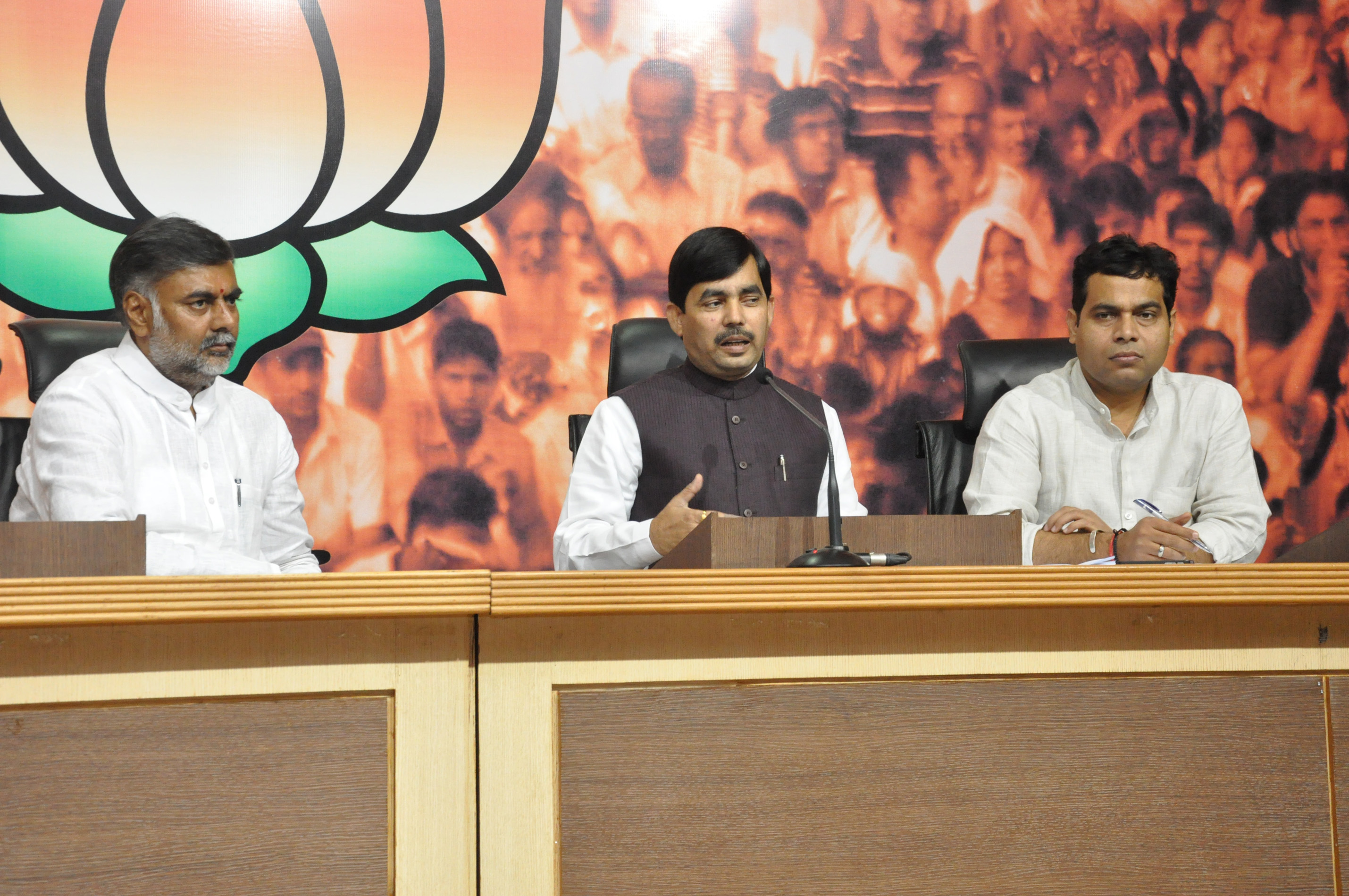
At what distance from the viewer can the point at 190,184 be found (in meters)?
2.55

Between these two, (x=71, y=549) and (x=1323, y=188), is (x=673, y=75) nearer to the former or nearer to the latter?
(x=1323, y=188)

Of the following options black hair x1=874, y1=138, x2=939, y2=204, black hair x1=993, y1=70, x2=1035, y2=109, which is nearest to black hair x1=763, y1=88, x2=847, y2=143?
black hair x1=874, y1=138, x2=939, y2=204

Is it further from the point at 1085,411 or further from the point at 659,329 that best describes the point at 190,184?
the point at 1085,411

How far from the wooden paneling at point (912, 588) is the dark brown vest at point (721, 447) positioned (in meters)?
1.07

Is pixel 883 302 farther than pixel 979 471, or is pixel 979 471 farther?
pixel 883 302

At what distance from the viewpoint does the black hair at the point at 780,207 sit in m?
2.81

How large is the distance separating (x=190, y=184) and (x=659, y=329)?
120 centimetres

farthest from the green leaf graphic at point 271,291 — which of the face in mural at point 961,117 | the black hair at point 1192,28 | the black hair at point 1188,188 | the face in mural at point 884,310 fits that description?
the black hair at point 1192,28

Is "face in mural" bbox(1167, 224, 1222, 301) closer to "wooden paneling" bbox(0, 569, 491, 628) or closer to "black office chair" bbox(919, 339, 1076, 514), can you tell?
"black office chair" bbox(919, 339, 1076, 514)

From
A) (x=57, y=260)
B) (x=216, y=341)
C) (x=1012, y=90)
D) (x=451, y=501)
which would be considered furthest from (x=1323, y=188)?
(x=57, y=260)

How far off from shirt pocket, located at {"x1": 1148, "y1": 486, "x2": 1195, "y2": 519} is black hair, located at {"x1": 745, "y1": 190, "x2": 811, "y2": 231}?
3.66ft

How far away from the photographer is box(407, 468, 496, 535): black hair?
2.63 meters

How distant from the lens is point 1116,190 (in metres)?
2.96

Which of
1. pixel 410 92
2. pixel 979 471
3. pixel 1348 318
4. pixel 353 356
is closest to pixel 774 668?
pixel 979 471
